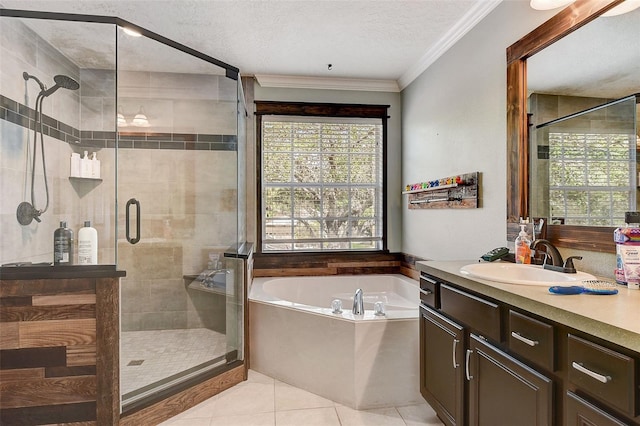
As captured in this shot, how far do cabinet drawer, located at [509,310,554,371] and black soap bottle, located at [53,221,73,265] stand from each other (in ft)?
6.66

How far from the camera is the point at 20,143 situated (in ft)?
7.08

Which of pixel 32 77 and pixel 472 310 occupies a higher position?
pixel 32 77

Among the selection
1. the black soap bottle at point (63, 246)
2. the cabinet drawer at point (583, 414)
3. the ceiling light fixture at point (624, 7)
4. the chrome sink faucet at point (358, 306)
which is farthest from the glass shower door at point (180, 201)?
the ceiling light fixture at point (624, 7)

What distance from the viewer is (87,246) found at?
1903 mm

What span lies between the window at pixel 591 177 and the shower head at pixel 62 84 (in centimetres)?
296

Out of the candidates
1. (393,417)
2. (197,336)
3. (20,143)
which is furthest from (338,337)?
(20,143)

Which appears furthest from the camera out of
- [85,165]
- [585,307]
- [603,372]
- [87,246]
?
[85,165]

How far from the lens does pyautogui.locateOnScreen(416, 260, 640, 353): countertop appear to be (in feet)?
2.89

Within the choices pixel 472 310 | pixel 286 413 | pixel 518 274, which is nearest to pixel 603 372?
pixel 472 310

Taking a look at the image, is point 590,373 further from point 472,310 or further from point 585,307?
point 472,310

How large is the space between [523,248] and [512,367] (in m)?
0.76

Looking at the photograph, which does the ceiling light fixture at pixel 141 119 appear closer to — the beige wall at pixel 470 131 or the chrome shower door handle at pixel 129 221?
the chrome shower door handle at pixel 129 221

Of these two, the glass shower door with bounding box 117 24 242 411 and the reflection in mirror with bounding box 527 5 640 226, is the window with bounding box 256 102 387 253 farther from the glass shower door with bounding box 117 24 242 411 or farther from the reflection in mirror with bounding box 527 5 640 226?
the reflection in mirror with bounding box 527 5 640 226


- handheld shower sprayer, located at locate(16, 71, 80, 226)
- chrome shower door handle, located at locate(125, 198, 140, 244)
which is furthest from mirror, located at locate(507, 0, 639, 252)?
handheld shower sprayer, located at locate(16, 71, 80, 226)
